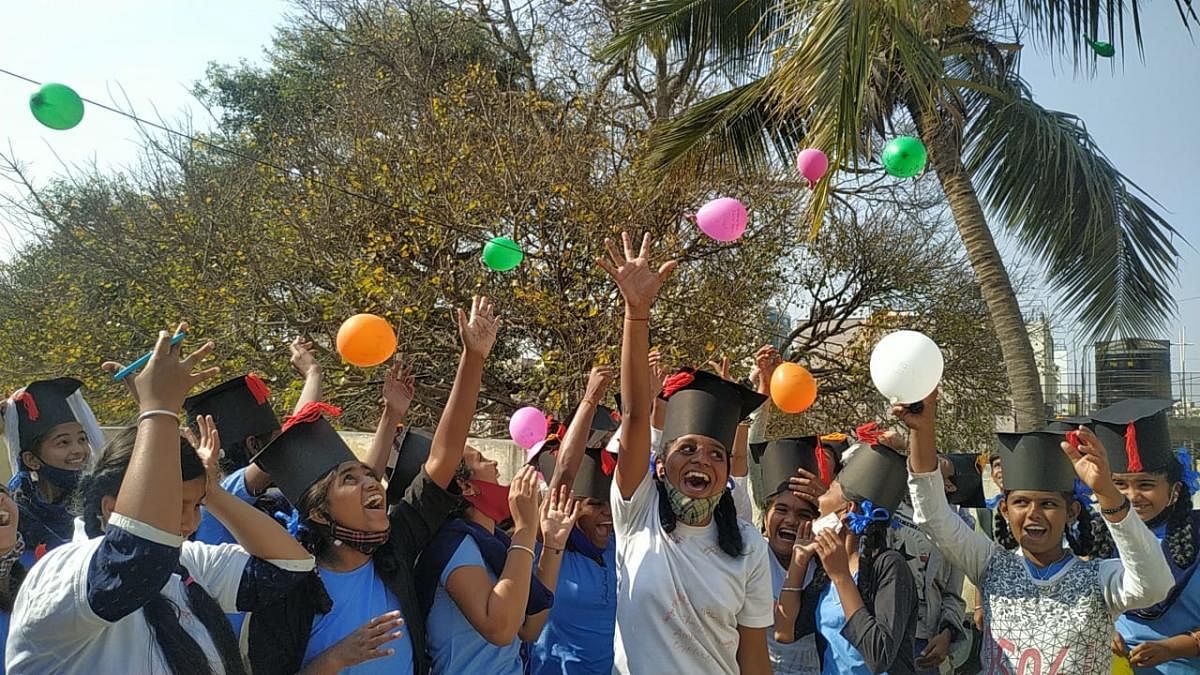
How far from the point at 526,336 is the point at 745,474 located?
6.33 m

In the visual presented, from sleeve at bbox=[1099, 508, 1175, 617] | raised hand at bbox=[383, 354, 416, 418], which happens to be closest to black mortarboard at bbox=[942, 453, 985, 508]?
sleeve at bbox=[1099, 508, 1175, 617]

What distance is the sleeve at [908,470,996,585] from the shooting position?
11.7ft

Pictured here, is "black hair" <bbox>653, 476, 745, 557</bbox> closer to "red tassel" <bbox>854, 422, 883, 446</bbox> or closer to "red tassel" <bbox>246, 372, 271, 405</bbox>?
"red tassel" <bbox>854, 422, 883, 446</bbox>

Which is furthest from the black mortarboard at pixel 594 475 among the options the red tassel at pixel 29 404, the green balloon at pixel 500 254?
the green balloon at pixel 500 254

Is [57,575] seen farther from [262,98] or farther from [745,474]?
[262,98]

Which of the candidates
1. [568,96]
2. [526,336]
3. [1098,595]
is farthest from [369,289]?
[1098,595]

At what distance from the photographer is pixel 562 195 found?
32.6 ft

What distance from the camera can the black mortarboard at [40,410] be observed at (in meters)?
3.93

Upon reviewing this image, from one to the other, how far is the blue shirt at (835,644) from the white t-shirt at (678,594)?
390 millimetres

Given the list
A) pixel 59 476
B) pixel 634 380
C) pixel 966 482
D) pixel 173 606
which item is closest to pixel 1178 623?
pixel 966 482

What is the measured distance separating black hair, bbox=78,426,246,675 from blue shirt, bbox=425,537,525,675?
0.65m

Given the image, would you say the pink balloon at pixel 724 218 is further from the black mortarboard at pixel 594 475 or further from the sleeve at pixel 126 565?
the sleeve at pixel 126 565

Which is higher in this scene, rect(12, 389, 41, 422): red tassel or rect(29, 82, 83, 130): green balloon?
rect(29, 82, 83, 130): green balloon

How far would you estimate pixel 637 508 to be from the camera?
3.19 meters
